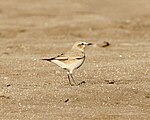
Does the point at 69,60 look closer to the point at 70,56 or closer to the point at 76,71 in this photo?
Result: the point at 70,56

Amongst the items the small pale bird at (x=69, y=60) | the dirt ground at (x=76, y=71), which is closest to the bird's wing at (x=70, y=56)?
the small pale bird at (x=69, y=60)

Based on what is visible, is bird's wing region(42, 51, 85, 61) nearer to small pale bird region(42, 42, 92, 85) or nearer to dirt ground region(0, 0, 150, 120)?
small pale bird region(42, 42, 92, 85)

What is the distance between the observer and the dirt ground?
909 centimetres

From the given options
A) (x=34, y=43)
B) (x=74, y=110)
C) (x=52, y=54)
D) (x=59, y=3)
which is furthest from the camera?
(x=59, y=3)

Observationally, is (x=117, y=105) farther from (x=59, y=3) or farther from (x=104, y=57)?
(x=59, y=3)

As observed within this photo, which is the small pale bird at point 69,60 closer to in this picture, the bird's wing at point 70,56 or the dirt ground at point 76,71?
the bird's wing at point 70,56

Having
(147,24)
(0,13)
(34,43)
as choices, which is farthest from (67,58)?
(0,13)

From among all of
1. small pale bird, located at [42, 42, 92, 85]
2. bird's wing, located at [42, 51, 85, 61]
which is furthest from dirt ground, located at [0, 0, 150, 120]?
bird's wing, located at [42, 51, 85, 61]

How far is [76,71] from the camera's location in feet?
39.5

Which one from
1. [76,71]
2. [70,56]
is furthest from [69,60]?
[76,71]

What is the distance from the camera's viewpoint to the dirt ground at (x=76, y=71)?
29.8 feet

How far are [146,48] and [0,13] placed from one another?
10.8m

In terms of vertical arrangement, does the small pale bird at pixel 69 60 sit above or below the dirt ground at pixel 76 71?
above

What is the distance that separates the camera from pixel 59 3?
91.6 feet
